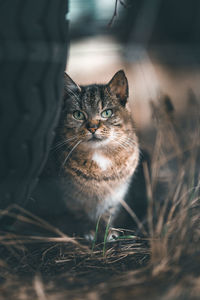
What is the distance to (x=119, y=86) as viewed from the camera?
4.19 feet

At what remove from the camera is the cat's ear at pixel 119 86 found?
1.23 m

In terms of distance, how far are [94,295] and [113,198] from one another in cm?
72

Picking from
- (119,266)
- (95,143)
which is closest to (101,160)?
(95,143)

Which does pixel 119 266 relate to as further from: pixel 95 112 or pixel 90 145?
pixel 95 112

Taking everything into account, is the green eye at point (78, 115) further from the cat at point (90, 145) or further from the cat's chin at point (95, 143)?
the cat's chin at point (95, 143)

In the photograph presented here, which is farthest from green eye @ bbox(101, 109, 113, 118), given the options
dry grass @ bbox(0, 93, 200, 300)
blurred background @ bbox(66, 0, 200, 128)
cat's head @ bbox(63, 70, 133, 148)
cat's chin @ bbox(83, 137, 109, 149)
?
blurred background @ bbox(66, 0, 200, 128)

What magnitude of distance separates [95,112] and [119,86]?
0.17 metres

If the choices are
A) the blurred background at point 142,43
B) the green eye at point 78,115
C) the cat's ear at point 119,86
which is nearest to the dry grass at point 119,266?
the cat's ear at point 119,86

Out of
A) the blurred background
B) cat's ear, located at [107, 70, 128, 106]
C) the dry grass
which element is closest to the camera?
the dry grass

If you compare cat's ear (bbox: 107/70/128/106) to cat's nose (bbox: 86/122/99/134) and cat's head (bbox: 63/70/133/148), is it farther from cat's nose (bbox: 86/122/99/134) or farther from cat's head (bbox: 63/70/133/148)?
cat's nose (bbox: 86/122/99/134)

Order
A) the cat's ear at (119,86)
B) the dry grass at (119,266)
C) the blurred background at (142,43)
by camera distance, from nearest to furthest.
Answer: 1. the dry grass at (119,266)
2. the cat's ear at (119,86)
3. the blurred background at (142,43)

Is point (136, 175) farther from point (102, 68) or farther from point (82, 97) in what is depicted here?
point (102, 68)

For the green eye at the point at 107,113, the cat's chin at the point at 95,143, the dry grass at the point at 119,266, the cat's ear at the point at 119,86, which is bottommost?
the dry grass at the point at 119,266

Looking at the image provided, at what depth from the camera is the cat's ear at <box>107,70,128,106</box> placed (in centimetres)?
123
